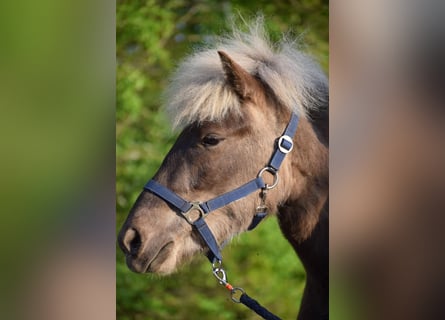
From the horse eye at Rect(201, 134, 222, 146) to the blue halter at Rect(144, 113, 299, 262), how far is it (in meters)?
0.16

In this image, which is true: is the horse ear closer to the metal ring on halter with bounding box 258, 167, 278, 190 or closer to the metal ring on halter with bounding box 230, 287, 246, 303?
the metal ring on halter with bounding box 258, 167, 278, 190

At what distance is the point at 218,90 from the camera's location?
183 centimetres

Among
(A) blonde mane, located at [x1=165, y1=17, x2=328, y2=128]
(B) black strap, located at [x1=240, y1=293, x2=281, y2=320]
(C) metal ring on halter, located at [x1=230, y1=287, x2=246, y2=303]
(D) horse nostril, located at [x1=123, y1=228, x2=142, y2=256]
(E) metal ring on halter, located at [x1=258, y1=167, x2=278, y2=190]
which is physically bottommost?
(C) metal ring on halter, located at [x1=230, y1=287, x2=246, y2=303]

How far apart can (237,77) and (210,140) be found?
8.2 inches

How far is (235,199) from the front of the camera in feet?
6.02

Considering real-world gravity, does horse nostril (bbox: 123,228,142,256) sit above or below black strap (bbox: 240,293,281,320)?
above

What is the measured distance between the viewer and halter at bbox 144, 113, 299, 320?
1.82 m

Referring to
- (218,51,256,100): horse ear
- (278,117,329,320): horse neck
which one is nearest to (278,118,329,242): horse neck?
(278,117,329,320): horse neck

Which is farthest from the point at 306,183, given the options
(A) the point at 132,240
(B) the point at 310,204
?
(A) the point at 132,240

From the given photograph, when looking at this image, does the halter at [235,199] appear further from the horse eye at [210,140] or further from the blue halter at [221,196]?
the horse eye at [210,140]

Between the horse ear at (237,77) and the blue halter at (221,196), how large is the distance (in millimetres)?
168
